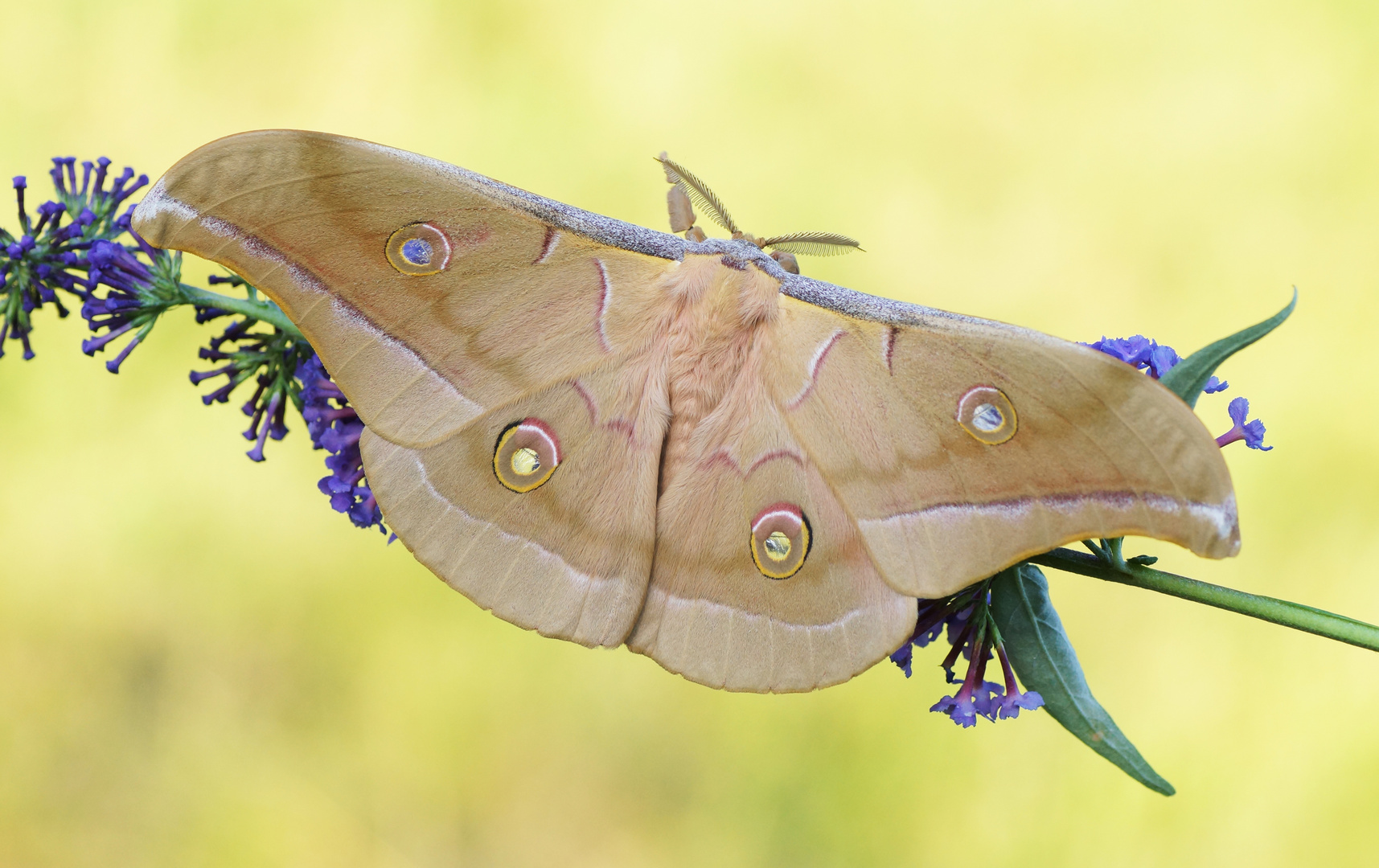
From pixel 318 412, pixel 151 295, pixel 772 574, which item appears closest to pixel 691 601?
pixel 772 574

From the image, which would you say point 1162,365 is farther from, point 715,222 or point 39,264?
point 39,264

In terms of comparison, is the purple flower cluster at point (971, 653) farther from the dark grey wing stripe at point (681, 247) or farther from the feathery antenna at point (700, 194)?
the feathery antenna at point (700, 194)

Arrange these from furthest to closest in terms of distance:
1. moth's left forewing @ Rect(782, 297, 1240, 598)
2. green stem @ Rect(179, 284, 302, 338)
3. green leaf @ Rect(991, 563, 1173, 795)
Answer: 1. green stem @ Rect(179, 284, 302, 338)
2. green leaf @ Rect(991, 563, 1173, 795)
3. moth's left forewing @ Rect(782, 297, 1240, 598)

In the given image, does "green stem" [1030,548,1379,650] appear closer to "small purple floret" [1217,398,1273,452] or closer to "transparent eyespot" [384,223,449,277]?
"small purple floret" [1217,398,1273,452]

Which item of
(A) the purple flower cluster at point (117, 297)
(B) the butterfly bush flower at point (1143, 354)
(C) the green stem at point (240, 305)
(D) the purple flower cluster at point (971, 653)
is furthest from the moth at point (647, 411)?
(A) the purple flower cluster at point (117, 297)

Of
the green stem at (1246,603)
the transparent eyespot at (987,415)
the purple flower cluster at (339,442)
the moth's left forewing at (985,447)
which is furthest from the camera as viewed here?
the purple flower cluster at (339,442)

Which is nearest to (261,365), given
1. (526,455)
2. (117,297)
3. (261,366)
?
(261,366)

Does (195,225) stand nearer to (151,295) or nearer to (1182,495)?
(151,295)

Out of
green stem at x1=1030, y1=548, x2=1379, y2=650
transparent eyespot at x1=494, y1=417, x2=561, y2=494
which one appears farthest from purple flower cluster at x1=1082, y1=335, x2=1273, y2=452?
transparent eyespot at x1=494, y1=417, x2=561, y2=494
